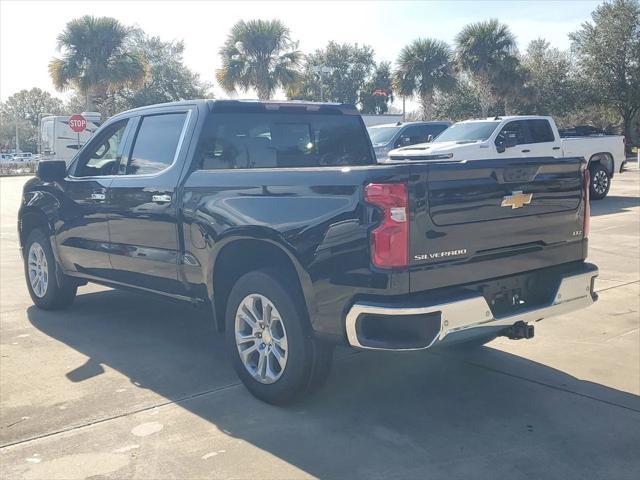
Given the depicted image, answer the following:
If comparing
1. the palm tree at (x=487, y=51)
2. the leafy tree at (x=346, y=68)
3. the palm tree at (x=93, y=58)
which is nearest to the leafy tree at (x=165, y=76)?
the leafy tree at (x=346, y=68)

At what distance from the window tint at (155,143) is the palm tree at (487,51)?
30.2 meters

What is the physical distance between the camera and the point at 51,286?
6.71 m

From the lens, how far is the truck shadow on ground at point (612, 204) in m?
14.5

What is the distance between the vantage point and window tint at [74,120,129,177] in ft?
19.3

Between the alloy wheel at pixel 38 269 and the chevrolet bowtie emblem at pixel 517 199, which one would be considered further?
the alloy wheel at pixel 38 269

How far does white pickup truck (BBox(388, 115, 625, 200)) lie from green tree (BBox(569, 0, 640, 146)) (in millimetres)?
23901

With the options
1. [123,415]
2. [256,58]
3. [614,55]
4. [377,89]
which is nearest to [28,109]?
[377,89]

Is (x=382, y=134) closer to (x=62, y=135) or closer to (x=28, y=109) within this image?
(x=62, y=135)

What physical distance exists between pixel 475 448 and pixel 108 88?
3117 cm

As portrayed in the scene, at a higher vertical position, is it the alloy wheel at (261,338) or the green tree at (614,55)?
the green tree at (614,55)

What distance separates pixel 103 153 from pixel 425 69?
3020 cm

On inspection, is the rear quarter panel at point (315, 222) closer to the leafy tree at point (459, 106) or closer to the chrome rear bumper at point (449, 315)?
the chrome rear bumper at point (449, 315)

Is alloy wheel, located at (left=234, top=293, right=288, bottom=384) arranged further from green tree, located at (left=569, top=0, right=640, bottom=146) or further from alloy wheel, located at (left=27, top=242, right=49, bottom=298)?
green tree, located at (left=569, top=0, right=640, bottom=146)

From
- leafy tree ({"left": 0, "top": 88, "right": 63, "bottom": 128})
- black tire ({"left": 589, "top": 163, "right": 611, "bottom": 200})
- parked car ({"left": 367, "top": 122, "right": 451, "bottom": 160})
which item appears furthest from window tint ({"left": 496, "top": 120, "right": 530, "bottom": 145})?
leafy tree ({"left": 0, "top": 88, "right": 63, "bottom": 128})
